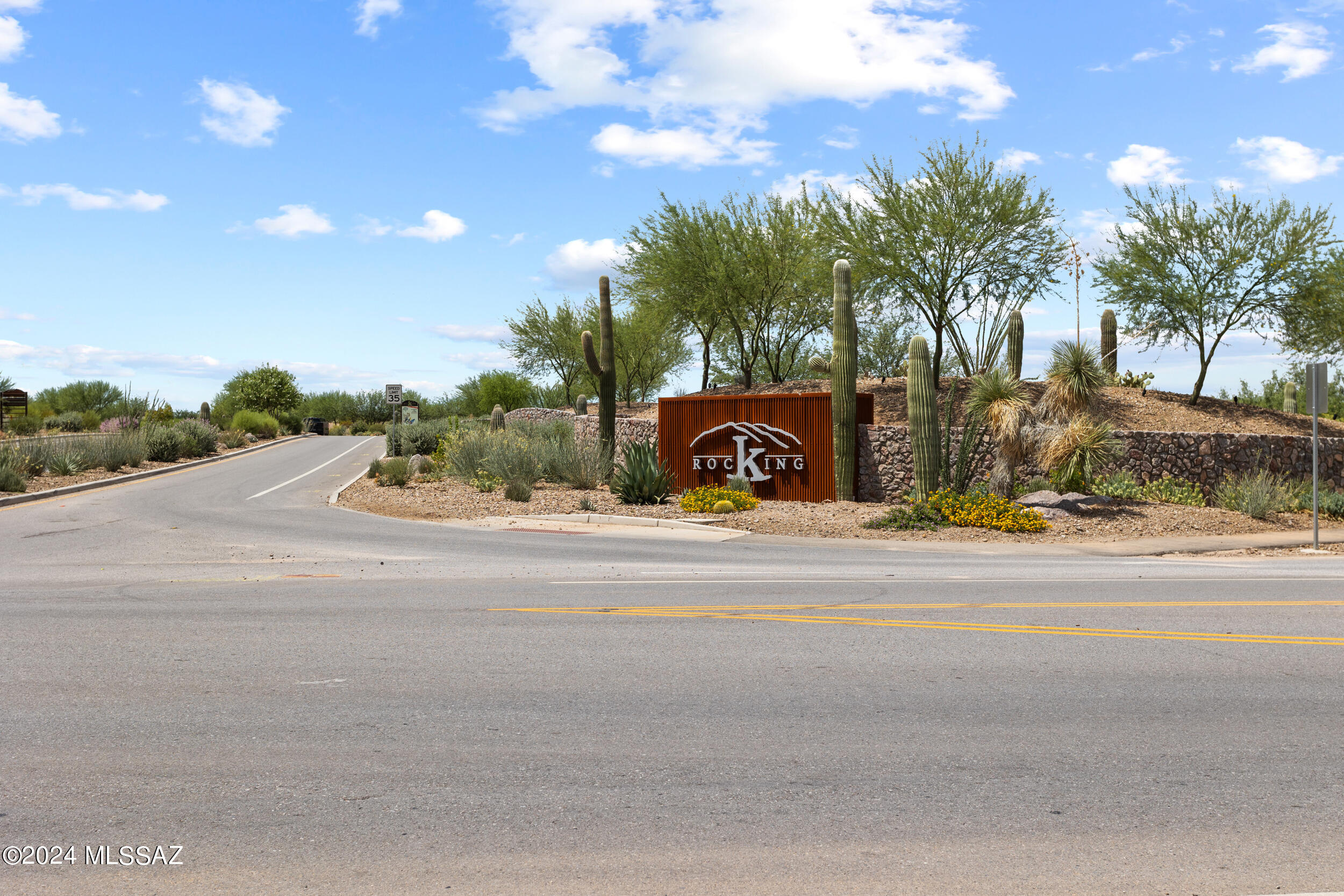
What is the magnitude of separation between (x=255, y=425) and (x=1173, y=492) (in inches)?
1961

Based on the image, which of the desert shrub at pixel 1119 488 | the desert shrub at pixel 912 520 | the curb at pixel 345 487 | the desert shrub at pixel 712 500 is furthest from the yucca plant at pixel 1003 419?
the curb at pixel 345 487

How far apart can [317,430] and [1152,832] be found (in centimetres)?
7037

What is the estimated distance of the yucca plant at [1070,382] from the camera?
67.8 ft

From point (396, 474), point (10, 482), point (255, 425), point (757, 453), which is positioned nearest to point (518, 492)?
point (757, 453)

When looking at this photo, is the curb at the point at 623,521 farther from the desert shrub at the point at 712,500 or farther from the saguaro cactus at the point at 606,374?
the saguaro cactus at the point at 606,374

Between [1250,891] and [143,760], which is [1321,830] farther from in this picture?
[143,760]

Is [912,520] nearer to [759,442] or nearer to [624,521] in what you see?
[759,442]

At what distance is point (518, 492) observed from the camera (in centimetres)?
2289

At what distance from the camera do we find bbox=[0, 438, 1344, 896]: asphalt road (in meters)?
4.07

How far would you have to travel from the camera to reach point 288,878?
3.94 m

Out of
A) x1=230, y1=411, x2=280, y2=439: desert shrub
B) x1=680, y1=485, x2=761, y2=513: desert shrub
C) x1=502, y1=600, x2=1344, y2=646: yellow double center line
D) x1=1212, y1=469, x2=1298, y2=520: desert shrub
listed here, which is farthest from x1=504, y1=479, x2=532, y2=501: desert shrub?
x1=230, y1=411, x2=280, y2=439: desert shrub

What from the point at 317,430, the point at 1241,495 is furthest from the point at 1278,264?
the point at 317,430

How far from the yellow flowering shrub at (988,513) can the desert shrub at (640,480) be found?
6243mm

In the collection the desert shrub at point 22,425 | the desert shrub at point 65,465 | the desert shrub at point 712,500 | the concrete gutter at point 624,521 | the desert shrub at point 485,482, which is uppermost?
the desert shrub at point 22,425
